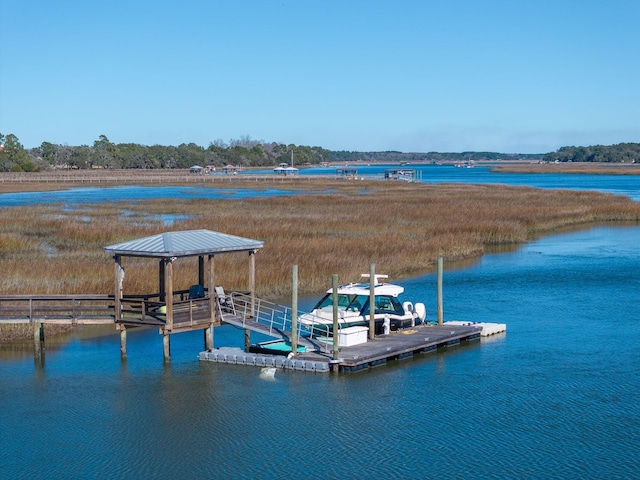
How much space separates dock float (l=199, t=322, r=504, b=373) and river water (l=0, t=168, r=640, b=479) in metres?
0.28

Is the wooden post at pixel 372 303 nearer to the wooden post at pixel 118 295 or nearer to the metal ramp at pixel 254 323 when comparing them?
the metal ramp at pixel 254 323

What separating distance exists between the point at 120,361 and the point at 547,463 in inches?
496

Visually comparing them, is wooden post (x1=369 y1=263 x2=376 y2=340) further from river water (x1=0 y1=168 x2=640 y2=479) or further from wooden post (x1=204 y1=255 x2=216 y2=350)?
wooden post (x1=204 y1=255 x2=216 y2=350)

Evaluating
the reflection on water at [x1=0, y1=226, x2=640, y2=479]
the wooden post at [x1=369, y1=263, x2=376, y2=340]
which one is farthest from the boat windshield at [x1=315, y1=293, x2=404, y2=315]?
the reflection on water at [x1=0, y1=226, x2=640, y2=479]

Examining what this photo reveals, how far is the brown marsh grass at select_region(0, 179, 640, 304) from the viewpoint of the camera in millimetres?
34906

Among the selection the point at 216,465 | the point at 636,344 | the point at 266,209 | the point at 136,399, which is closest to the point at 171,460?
the point at 216,465

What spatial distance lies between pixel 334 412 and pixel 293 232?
97.9ft

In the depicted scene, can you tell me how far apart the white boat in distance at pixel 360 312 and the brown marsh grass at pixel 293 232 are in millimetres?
7419

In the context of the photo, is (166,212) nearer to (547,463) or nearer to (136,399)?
(136,399)

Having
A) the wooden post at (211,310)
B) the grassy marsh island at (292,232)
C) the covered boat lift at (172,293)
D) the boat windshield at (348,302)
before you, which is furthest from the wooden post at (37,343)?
the boat windshield at (348,302)

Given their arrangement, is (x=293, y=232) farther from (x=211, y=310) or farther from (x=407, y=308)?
(x=211, y=310)

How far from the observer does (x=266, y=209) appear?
69.7 meters

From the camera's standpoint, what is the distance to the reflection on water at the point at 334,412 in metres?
17.8

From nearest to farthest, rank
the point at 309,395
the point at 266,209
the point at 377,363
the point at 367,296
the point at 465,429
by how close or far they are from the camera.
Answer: the point at 465,429 < the point at 309,395 < the point at 377,363 < the point at 367,296 < the point at 266,209
